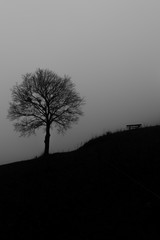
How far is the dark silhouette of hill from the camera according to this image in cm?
1008

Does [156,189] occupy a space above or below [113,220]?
above

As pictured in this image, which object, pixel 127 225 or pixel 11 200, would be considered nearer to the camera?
pixel 127 225

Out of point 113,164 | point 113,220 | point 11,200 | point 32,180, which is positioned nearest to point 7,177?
point 32,180

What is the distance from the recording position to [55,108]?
40.7 meters

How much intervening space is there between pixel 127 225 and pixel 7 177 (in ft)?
47.6

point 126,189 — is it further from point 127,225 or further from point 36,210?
point 36,210

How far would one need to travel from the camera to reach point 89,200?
1323cm

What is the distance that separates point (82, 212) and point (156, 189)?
3.73 meters

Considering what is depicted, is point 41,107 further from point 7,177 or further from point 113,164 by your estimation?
point 113,164

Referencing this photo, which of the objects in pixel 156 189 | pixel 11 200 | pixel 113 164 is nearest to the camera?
pixel 156 189

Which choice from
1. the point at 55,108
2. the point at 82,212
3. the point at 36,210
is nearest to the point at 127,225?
the point at 82,212

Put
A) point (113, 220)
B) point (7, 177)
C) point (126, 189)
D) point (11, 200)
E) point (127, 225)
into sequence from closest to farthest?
point (127, 225), point (113, 220), point (126, 189), point (11, 200), point (7, 177)

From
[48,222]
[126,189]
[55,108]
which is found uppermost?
[55,108]

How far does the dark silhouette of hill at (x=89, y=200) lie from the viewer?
10078 mm
